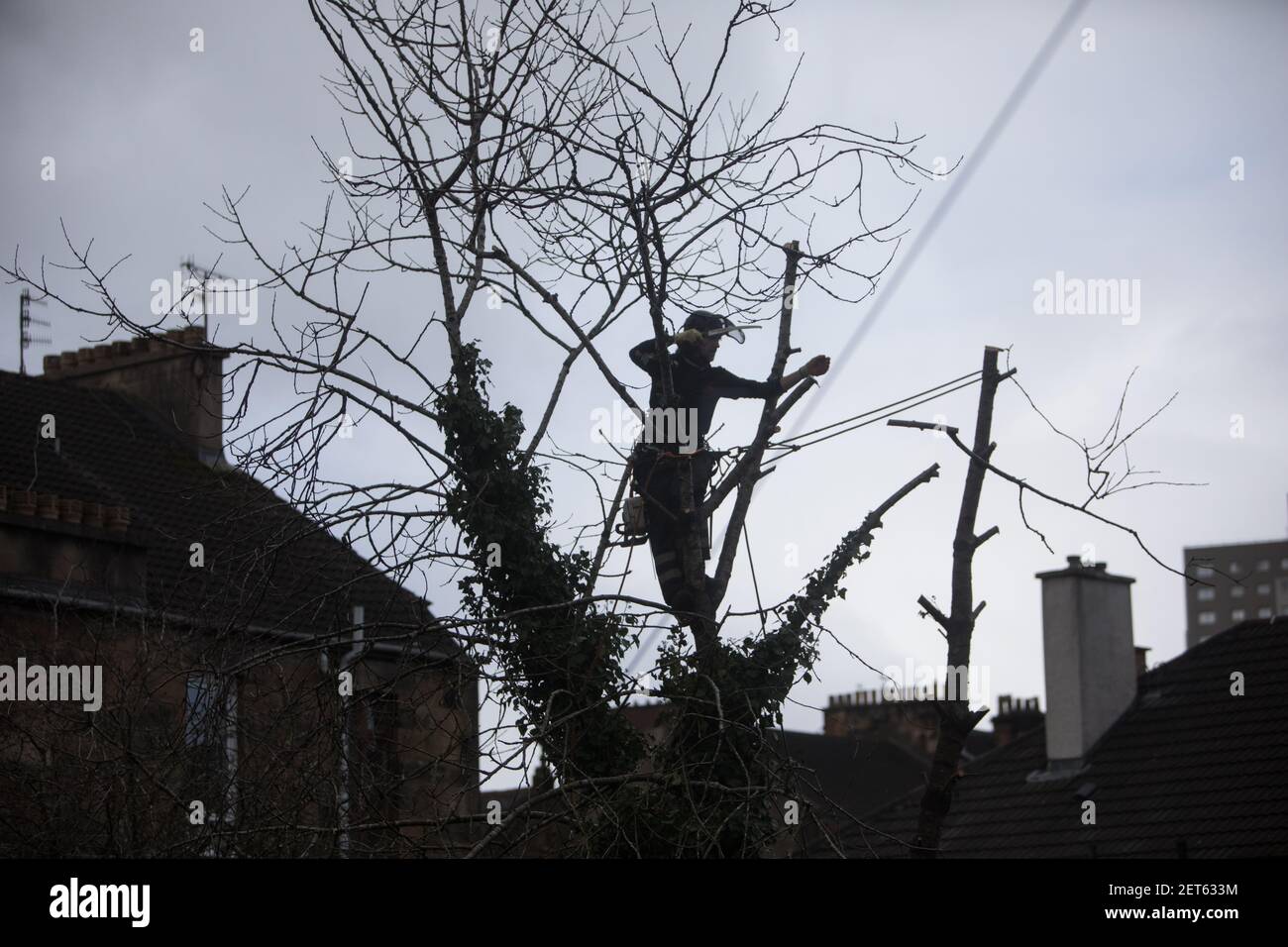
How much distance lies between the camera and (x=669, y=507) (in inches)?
349

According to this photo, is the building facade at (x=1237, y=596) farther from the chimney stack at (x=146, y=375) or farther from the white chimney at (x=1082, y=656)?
Result: the chimney stack at (x=146, y=375)

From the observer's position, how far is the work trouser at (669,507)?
28.2 ft

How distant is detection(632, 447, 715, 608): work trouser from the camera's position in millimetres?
8586

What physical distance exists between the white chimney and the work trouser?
11.2 meters

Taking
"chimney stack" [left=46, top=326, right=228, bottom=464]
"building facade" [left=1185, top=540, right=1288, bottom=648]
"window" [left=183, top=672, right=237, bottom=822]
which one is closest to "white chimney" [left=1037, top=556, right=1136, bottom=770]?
"chimney stack" [left=46, top=326, right=228, bottom=464]

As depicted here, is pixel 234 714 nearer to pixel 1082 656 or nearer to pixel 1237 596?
pixel 1082 656

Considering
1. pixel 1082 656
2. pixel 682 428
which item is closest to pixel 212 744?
pixel 682 428

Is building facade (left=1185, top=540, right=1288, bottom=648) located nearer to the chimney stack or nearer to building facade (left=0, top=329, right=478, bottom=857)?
the chimney stack

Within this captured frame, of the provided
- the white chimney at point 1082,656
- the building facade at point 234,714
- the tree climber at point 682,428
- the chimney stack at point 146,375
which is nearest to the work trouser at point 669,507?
the tree climber at point 682,428

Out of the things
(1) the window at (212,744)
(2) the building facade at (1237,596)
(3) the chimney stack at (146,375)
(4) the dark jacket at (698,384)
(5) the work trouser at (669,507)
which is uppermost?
(2) the building facade at (1237,596)

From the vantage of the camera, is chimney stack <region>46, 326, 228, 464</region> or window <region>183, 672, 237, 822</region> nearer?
window <region>183, 672, 237, 822</region>

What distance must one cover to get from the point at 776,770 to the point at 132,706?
12.6 ft

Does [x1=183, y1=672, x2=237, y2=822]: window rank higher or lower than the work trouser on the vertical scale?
lower

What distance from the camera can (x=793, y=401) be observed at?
343 inches
